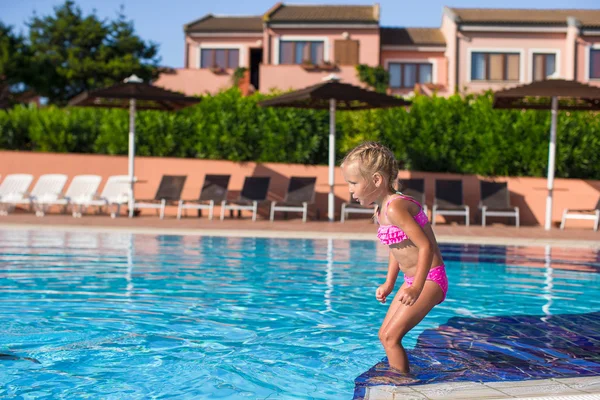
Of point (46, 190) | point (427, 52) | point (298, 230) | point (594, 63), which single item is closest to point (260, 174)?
point (46, 190)

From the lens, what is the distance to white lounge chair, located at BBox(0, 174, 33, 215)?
50.6ft

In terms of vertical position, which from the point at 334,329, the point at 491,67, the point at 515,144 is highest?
the point at 491,67

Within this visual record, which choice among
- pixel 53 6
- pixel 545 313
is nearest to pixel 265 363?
pixel 545 313

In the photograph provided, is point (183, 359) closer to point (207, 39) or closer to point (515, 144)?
point (515, 144)

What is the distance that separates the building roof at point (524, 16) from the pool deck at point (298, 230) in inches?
763

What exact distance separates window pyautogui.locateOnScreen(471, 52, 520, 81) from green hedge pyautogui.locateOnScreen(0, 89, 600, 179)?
15.0 m

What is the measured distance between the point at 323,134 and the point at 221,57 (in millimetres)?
17786

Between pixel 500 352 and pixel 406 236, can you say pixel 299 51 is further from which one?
pixel 406 236

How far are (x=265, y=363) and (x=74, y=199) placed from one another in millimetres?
12205

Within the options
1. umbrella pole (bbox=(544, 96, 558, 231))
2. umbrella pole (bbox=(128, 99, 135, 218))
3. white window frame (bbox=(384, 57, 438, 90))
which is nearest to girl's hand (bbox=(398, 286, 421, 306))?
umbrella pole (bbox=(544, 96, 558, 231))

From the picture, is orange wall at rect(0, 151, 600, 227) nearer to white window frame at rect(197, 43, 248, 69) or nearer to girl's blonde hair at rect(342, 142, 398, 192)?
girl's blonde hair at rect(342, 142, 398, 192)

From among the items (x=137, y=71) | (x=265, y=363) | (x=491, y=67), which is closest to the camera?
(x=265, y=363)

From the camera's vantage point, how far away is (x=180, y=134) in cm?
1748

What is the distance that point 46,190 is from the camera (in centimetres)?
1605
